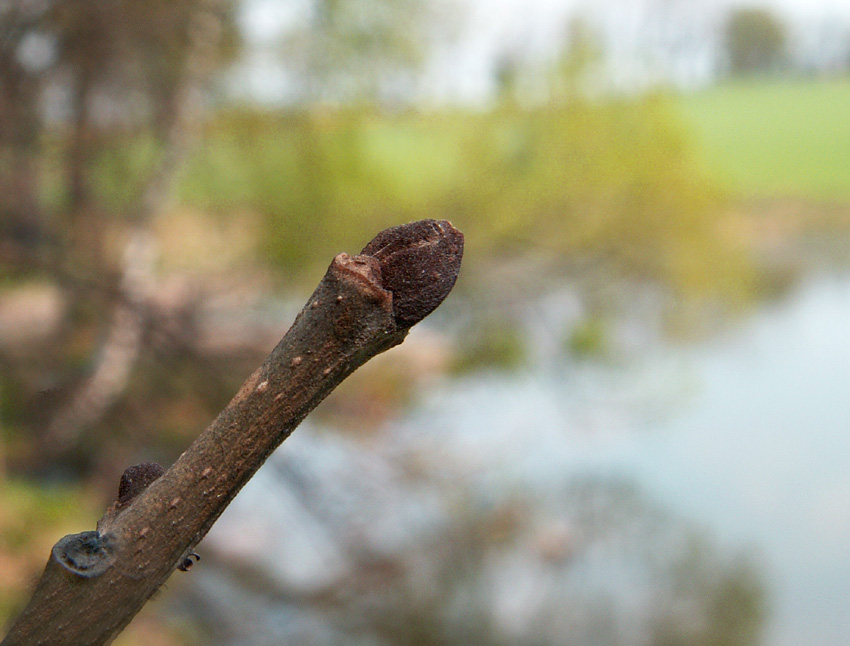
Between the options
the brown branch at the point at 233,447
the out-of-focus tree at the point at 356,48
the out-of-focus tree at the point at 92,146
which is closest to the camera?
the brown branch at the point at 233,447

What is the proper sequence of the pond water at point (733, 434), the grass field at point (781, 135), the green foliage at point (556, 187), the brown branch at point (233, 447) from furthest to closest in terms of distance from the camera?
1. the grass field at point (781, 135)
2. the green foliage at point (556, 187)
3. the pond water at point (733, 434)
4. the brown branch at point (233, 447)

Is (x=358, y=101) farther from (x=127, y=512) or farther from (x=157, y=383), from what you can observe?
(x=127, y=512)

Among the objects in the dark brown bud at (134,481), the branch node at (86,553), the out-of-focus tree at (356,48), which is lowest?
the branch node at (86,553)

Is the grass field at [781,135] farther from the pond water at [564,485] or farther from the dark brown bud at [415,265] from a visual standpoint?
the dark brown bud at [415,265]

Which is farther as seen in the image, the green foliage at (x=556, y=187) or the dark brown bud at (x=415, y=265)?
the green foliage at (x=556, y=187)

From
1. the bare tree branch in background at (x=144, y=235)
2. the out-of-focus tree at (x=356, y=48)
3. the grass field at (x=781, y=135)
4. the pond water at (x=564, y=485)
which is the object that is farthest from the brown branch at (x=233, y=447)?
the grass field at (x=781, y=135)

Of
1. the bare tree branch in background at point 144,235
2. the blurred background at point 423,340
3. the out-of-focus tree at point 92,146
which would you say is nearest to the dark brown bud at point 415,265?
the blurred background at point 423,340

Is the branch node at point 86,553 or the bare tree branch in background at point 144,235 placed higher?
the bare tree branch in background at point 144,235
